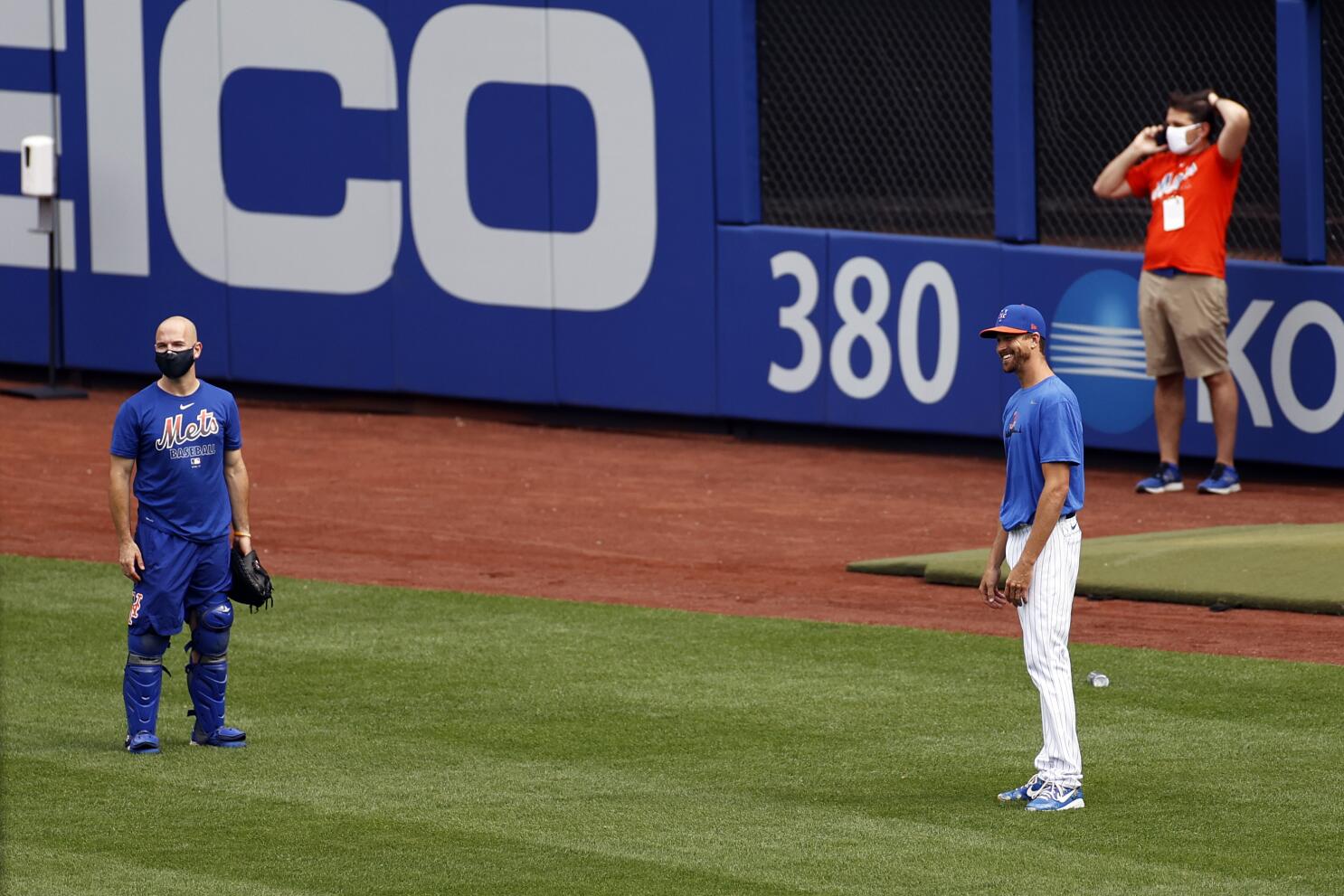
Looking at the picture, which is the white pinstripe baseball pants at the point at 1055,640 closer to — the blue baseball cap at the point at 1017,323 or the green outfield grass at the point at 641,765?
the green outfield grass at the point at 641,765

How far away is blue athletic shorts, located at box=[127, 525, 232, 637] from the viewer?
895 centimetres

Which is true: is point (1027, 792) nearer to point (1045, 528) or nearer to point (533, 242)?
point (1045, 528)

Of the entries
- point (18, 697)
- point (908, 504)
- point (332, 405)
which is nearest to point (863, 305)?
point (908, 504)

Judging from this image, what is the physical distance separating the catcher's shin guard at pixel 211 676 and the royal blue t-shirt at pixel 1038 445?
10.1 ft

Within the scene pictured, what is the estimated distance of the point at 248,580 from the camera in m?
9.20

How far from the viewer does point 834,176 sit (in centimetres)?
1700

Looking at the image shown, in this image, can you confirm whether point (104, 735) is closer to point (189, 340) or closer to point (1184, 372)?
point (189, 340)

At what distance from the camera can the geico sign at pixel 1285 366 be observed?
14.7 metres

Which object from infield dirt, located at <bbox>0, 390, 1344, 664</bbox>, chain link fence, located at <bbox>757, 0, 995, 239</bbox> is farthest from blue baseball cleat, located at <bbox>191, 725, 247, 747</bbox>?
chain link fence, located at <bbox>757, 0, 995, 239</bbox>

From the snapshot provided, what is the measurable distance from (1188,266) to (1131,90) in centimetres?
174

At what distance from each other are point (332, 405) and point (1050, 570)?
1253cm

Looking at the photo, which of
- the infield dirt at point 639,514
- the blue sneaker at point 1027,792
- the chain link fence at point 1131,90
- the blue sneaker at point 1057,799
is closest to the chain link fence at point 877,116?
the chain link fence at point 1131,90

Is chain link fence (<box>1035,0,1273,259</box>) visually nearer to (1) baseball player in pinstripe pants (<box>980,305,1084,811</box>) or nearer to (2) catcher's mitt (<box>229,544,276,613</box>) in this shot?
(1) baseball player in pinstripe pants (<box>980,305,1084,811</box>)

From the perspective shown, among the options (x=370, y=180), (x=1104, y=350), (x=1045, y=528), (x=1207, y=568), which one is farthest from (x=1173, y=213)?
(x=1045, y=528)
